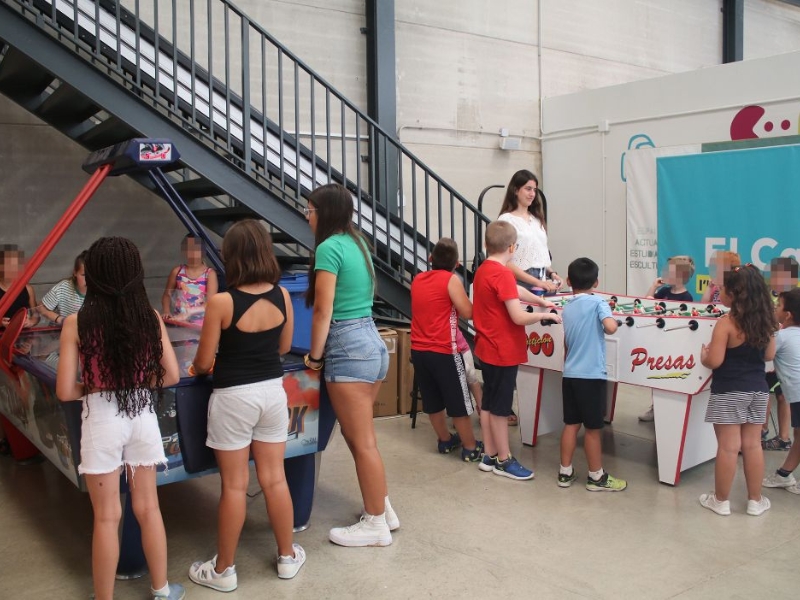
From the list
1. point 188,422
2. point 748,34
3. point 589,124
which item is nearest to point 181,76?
point 188,422

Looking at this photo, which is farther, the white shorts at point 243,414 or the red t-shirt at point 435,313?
the red t-shirt at point 435,313

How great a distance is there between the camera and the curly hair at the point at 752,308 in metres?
3.46

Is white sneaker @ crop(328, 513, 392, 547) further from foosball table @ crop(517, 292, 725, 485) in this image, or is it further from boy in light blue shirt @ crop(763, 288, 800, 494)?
boy in light blue shirt @ crop(763, 288, 800, 494)

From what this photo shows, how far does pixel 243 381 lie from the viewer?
281 cm

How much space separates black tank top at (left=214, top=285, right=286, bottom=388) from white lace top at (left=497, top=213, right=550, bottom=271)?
236 cm

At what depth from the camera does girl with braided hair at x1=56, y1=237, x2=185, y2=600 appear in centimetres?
255

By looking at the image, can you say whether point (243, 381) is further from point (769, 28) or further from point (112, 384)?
point (769, 28)

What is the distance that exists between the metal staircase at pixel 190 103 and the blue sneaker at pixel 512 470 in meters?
1.55

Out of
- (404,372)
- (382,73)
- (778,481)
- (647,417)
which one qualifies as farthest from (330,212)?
(382,73)

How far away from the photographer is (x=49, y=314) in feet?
14.1

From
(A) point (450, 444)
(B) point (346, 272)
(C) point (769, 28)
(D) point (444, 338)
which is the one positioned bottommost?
(A) point (450, 444)

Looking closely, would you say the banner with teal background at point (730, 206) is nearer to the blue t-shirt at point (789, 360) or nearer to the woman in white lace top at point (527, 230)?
the woman in white lace top at point (527, 230)

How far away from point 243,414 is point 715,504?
2.29 metres

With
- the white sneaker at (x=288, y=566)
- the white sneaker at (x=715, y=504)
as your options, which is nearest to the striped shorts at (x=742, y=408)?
the white sneaker at (x=715, y=504)
